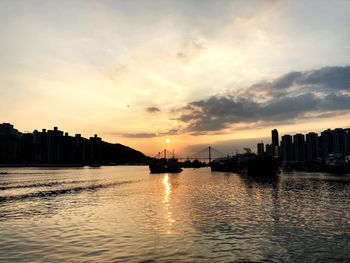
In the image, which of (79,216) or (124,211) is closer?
(79,216)

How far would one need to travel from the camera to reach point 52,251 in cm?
1853

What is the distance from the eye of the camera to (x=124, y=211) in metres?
35.4

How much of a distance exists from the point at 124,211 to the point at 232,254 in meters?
20.8

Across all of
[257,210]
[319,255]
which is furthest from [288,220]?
[319,255]

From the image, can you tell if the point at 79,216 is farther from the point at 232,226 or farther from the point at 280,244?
the point at 280,244

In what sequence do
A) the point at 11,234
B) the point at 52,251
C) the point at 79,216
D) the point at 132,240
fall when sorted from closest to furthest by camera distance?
the point at 52,251, the point at 132,240, the point at 11,234, the point at 79,216

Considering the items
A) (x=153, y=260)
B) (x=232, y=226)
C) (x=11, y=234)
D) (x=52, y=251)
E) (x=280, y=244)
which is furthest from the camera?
(x=232, y=226)

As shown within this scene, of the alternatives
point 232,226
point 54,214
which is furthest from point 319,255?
point 54,214

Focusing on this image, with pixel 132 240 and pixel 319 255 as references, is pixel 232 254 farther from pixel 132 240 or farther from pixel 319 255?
pixel 132 240

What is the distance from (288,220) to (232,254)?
554 inches

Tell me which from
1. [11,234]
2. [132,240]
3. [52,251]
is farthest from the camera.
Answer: [11,234]

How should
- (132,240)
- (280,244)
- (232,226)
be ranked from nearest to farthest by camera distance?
(280,244) < (132,240) < (232,226)

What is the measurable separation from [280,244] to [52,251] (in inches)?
643

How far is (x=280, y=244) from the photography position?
64.9 feet
